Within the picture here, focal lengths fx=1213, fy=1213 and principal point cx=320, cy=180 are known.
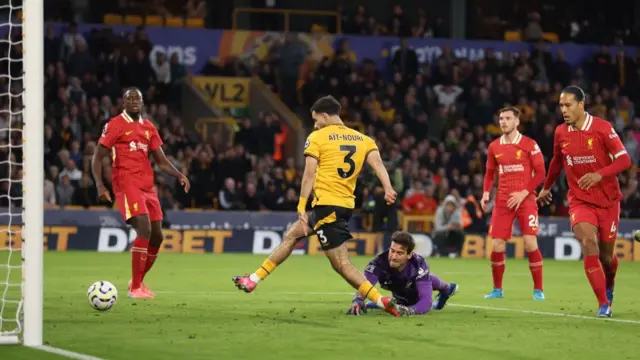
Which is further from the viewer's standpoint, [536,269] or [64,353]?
[536,269]

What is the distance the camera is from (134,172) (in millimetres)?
13125

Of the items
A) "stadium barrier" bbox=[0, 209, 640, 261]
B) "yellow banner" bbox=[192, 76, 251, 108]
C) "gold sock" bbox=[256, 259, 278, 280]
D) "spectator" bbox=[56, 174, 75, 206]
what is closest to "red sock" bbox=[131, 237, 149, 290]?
"gold sock" bbox=[256, 259, 278, 280]

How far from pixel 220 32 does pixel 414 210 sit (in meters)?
7.28

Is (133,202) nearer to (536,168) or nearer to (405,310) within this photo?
(405,310)

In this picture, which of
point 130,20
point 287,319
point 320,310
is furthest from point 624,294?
point 130,20

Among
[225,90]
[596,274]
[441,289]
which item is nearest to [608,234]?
[596,274]

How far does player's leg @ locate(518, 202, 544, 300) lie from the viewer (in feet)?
46.4

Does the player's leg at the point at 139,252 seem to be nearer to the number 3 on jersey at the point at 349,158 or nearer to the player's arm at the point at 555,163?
the number 3 on jersey at the point at 349,158

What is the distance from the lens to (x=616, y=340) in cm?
920

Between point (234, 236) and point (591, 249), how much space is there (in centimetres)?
1395

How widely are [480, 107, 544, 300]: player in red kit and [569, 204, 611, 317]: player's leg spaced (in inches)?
→ 111

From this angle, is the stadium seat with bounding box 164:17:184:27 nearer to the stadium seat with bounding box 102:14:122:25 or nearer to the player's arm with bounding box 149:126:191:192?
the stadium seat with bounding box 102:14:122:25

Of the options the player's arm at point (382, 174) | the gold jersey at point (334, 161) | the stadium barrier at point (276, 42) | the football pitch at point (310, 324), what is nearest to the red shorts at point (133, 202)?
the football pitch at point (310, 324)

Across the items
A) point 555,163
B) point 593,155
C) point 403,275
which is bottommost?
point 403,275
